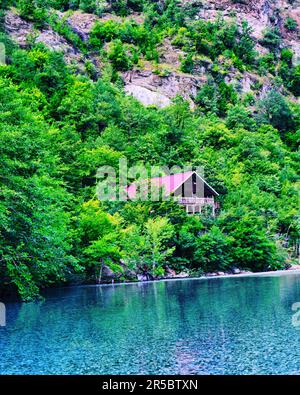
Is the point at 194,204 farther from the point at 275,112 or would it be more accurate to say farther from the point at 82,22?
the point at 82,22

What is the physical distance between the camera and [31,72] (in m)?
52.6

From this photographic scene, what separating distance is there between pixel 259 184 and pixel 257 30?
45757mm

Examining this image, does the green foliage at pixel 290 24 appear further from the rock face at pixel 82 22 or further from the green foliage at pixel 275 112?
the rock face at pixel 82 22

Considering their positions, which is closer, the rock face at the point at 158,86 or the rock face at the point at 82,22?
the rock face at the point at 158,86

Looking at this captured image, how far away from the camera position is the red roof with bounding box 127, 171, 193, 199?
34.7 m

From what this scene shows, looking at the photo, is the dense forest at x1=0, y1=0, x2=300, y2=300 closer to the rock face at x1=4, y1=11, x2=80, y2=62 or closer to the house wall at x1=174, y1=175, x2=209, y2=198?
the rock face at x1=4, y1=11, x2=80, y2=62

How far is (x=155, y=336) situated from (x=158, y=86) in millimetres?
56859

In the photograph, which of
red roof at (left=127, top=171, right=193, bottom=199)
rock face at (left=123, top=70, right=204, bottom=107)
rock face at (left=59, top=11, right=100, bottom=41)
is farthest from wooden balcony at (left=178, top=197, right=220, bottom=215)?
rock face at (left=59, top=11, right=100, bottom=41)

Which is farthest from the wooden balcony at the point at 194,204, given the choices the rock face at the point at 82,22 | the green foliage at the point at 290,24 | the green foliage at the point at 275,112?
the green foliage at the point at 290,24

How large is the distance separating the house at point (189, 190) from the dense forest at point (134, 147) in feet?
5.14

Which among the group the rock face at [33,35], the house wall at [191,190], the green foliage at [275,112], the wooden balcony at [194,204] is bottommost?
the wooden balcony at [194,204]

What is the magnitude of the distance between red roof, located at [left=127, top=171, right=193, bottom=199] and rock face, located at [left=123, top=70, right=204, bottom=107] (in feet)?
80.3

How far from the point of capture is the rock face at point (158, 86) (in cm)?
6347
